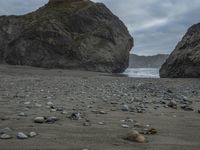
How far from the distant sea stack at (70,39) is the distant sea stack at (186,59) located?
35.0ft

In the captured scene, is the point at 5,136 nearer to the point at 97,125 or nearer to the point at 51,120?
the point at 51,120

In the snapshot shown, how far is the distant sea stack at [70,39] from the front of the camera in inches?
1305

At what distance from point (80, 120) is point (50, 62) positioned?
92.8 ft

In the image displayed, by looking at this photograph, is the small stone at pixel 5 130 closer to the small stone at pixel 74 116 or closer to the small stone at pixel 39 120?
the small stone at pixel 39 120

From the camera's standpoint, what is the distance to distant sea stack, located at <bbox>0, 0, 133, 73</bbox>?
109 ft

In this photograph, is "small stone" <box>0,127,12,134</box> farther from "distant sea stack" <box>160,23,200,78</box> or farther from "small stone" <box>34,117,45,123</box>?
"distant sea stack" <box>160,23,200,78</box>

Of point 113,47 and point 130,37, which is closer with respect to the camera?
point 113,47

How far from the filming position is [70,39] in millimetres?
33844

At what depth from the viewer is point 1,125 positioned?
4.59 m

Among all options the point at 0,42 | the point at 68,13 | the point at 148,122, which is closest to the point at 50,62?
the point at 68,13

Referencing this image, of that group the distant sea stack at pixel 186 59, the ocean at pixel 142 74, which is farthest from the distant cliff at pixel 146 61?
the distant sea stack at pixel 186 59

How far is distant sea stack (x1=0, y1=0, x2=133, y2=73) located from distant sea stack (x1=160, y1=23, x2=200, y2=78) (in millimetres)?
10671

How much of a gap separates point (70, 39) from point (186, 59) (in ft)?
48.2

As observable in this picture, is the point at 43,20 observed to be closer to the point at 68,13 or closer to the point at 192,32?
the point at 68,13
